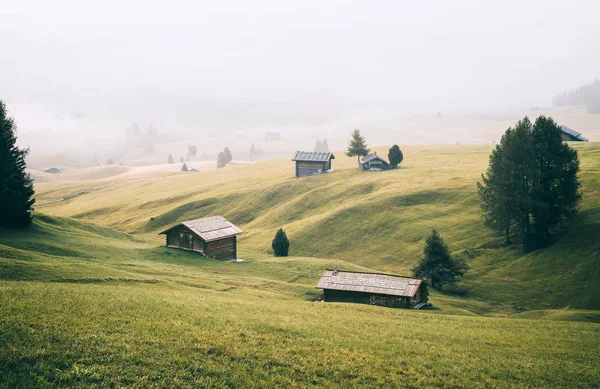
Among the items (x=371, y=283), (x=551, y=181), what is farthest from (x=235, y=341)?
(x=551, y=181)

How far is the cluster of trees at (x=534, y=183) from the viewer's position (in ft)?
197

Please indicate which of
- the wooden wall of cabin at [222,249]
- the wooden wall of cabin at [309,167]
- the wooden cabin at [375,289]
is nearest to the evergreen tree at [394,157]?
the wooden wall of cabin at [309,167]

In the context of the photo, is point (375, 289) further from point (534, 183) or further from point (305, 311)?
point (534, 183)

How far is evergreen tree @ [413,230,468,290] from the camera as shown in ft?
179

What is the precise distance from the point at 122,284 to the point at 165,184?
11607 centimetres

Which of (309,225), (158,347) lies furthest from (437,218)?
(158,347)

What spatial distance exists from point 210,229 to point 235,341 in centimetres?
4122

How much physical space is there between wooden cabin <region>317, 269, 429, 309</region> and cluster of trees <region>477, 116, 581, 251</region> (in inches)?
945

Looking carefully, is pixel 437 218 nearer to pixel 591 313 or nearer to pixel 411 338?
pixel 591 313

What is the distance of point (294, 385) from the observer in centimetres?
1761

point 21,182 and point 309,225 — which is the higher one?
point 21,182

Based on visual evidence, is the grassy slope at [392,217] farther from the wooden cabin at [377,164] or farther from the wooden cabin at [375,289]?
the wooden cabin at [375,289]

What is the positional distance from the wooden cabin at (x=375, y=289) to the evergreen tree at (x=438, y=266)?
10.2m

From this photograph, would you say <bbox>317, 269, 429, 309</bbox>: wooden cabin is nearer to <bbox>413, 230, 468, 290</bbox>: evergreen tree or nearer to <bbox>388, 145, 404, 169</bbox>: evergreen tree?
<bbox>413, 230, 468, 290</bbox>: evergreen tree
